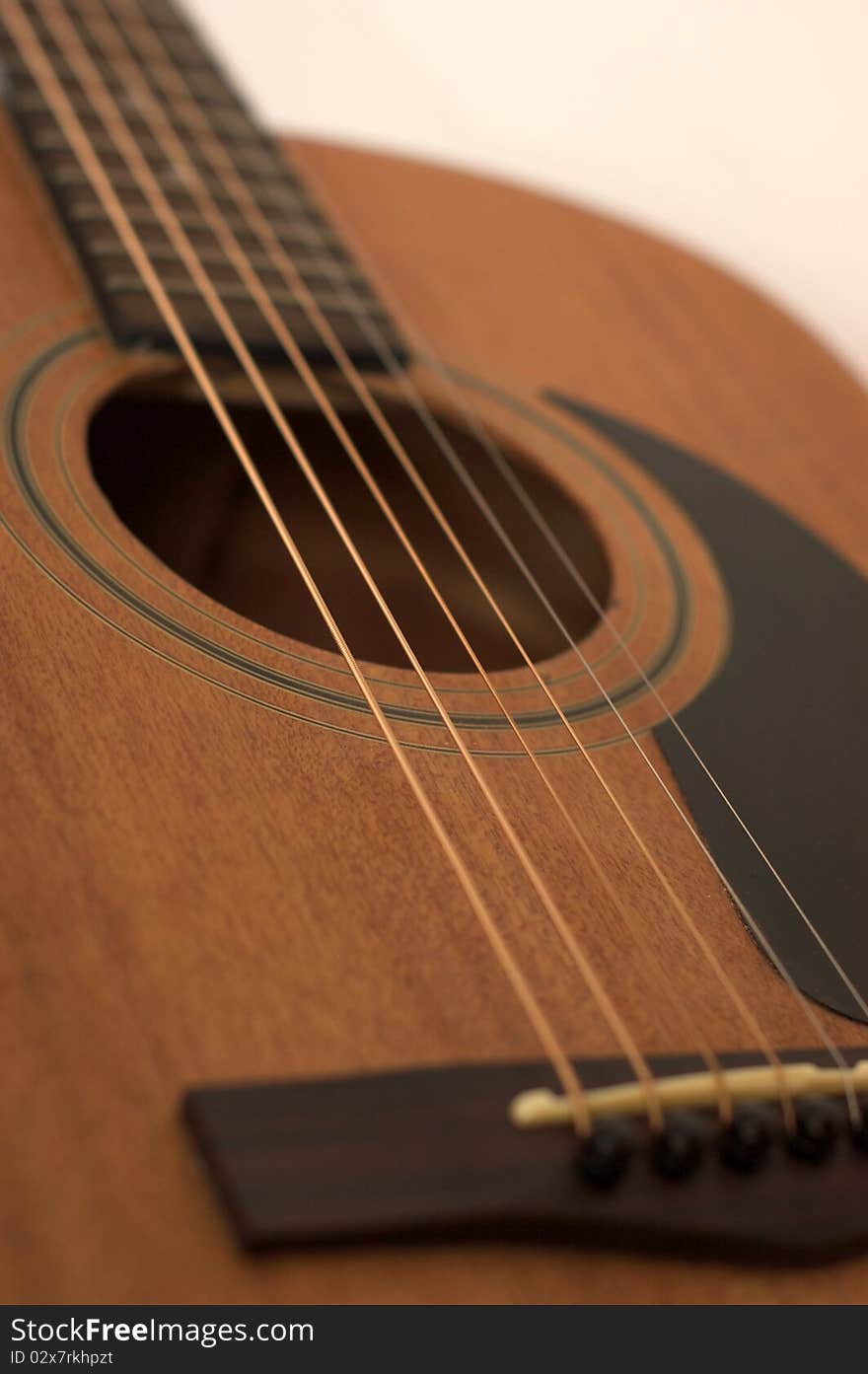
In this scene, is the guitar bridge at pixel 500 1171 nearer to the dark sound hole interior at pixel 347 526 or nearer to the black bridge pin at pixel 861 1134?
the black bridge pin at pixel 861 1134

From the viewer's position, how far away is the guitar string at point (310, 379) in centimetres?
49

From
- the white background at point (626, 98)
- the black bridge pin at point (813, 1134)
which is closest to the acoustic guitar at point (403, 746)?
the black bridge pin at point (813, 1134)

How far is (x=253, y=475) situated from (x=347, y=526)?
17 cm

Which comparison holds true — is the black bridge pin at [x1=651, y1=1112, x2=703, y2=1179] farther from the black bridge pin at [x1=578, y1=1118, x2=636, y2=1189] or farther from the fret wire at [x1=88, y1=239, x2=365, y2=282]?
the fret wire at [x1=88, y1=239, x2=365, y2=282]

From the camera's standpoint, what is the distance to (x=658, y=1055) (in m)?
0.47

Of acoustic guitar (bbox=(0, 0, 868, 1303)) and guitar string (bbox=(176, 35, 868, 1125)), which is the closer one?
acoustic guitar (bbox=(0, 0, 868, 1303))

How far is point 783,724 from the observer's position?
666 mm

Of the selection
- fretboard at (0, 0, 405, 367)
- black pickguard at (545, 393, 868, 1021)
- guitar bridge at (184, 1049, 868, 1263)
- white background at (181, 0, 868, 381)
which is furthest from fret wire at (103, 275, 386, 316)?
guitar bridge at (184, 1049, 868, 1263)

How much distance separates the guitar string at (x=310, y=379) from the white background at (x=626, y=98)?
214 mm

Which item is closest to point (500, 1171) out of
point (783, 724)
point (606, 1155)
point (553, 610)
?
point (606, 1155)

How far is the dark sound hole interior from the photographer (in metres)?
0.80

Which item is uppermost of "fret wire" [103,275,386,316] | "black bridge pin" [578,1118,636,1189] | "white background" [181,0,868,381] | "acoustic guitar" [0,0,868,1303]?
"white background" [181,0,868,381]
